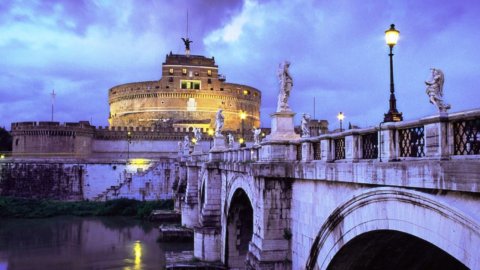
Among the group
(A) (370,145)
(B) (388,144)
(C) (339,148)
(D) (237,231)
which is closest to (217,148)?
(D) (237,231)

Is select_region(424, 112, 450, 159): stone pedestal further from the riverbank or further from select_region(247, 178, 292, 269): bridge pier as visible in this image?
the riverbank

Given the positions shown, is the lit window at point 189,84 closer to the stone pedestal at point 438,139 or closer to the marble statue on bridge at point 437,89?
the marble statue on bridge at point 437,89

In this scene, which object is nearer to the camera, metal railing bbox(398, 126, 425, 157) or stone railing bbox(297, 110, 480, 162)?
stone railing bbox(297, 110, 480, 162)

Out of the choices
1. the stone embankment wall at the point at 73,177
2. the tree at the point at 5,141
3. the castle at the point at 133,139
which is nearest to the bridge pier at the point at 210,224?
the castle at the point at 133,139

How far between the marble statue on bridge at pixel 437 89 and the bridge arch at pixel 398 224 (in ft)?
3.79

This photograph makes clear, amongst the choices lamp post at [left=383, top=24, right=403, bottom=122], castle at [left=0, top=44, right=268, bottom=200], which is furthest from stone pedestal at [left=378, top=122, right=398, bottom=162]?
castle at [left=0, top=44, right=268, bottom=200]

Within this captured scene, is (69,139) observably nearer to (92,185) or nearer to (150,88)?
(92,185)

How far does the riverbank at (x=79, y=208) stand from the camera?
138 ft

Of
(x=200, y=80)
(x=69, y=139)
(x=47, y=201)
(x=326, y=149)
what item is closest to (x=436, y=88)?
(x=326, y=149)

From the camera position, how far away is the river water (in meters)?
25.0

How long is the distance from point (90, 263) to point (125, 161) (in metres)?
27.2

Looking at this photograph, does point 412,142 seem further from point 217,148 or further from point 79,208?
point 79,208

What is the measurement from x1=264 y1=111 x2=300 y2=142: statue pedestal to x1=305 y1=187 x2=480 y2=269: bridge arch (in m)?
2.78

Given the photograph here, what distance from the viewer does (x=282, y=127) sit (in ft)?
39.4
